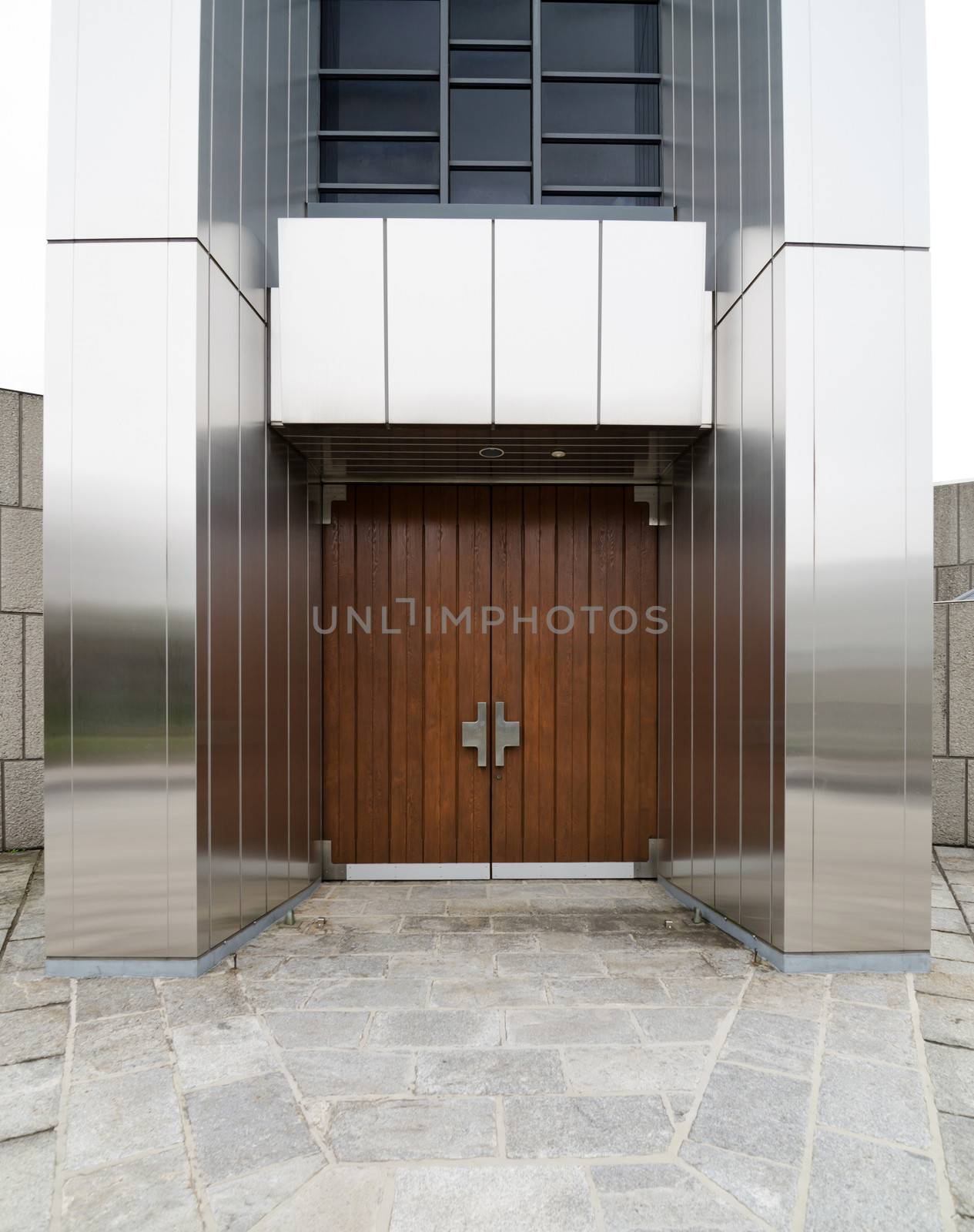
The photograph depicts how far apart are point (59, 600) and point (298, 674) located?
1.81m

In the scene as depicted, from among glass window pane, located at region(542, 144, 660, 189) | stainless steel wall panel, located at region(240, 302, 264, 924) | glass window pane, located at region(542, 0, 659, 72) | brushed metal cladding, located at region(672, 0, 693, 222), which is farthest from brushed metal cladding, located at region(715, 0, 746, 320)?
stainless steel wall panel, located at region(240, 302, 264, 924)

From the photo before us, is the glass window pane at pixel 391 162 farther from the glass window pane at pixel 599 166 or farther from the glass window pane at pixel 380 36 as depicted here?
the glass window pane at pixel 599 166

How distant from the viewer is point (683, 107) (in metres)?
5.51

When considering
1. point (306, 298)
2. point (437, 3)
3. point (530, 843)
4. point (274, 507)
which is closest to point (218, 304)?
point (306, 298)

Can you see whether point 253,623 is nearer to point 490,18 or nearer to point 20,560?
point 20,560

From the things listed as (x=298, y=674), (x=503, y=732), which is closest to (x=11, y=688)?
(x=298, y=674)

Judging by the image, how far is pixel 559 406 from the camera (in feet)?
15.9

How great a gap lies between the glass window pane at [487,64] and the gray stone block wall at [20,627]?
4.38 meters

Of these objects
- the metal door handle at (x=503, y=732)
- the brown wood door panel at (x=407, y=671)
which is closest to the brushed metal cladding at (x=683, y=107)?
the brown wood door panel at (x=407, y=671)

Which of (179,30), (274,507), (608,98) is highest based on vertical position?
(608,98)

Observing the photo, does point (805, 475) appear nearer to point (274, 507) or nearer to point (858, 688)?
point (858, 688)

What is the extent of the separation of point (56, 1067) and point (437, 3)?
23.9 ft

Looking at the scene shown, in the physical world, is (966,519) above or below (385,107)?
below

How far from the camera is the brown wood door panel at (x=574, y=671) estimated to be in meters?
6.22
